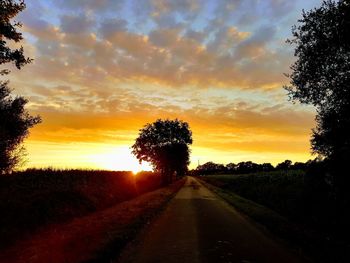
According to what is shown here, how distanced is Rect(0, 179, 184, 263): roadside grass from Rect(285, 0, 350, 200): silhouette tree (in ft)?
35.0

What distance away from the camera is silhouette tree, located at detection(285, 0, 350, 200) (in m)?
19.8

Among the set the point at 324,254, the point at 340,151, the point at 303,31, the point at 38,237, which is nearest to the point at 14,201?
the point at 38,237

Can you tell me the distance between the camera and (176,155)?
278 ft

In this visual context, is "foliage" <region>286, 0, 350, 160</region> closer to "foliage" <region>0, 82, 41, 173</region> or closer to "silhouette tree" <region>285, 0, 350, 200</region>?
"silhouette tree" <region>285, 0, 350, 200</region>

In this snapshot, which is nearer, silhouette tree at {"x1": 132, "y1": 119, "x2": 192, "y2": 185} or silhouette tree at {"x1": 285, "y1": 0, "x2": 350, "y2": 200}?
silhouette tree at {"x1": 285, "y1": 0, "x2": 350, "y2": 200}

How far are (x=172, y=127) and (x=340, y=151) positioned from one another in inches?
2633

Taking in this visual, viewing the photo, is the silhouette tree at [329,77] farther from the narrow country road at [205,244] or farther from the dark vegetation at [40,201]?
the dark vegetation at [40,201]

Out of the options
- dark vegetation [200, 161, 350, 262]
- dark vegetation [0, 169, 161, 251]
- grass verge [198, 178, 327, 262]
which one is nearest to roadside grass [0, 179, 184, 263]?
dark vegetation [0, 169, 161, 251]

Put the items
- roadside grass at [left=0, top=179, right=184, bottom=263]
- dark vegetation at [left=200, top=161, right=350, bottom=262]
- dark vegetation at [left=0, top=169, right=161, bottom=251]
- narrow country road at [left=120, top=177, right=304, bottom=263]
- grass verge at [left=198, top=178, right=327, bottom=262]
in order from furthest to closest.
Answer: dark vegetation at [left=0, top=169, right=161, bottom=251]
dark vegetation at [left=200, top=161, right=350, bottom=262]
grass verge at [left=198, top=178, right=327, bottom=262]
roadside grass at [left=0, top=179, right=184, bottom=263]
narrow country road at [left=120, top=177, right=304, bottom=263]

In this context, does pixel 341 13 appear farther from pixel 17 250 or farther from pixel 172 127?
pixel 172 127

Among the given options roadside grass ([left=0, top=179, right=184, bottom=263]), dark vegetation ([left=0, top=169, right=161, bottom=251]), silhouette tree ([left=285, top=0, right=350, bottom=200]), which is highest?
silhouette tree ([left=285, top=0, right=350, bottom=200])

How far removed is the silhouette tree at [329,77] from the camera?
19797 mm

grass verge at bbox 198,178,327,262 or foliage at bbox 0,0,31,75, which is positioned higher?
foliage at bbox 0,0,31,75

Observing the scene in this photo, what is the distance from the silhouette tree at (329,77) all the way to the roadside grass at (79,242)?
10676mm
